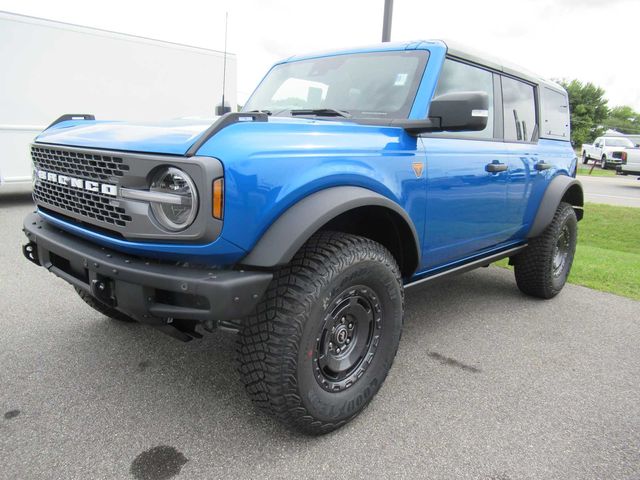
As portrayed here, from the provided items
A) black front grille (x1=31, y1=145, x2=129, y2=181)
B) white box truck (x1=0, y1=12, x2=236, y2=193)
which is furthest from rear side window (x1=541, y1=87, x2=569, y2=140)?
white box truck (x1=0, y1=12, x2=236, y2=193)

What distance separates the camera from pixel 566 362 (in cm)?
305

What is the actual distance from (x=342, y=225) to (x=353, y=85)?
986 millimetres

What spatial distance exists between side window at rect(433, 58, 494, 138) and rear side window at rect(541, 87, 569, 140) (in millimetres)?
1081

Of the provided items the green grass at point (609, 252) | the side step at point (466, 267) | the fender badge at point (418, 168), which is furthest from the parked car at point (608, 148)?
the fender badge at point (418, 168)

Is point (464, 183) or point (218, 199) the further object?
point (464, 183)

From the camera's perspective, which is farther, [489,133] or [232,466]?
[489,133]

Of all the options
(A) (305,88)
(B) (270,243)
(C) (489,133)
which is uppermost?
(A) (305,88)

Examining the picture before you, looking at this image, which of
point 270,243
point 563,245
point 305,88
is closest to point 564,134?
point 563,245

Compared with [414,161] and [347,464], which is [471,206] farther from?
[347,464]

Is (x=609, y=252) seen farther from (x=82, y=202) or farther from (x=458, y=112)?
(x=82, y=202)

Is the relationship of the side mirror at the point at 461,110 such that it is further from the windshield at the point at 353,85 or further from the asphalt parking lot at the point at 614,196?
the asphalt parking lot at the point at 614,196

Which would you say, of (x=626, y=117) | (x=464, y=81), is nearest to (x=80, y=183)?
(x=464, y=81)

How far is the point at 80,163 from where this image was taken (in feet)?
6.81

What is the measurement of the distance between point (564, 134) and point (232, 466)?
14.5 ft
